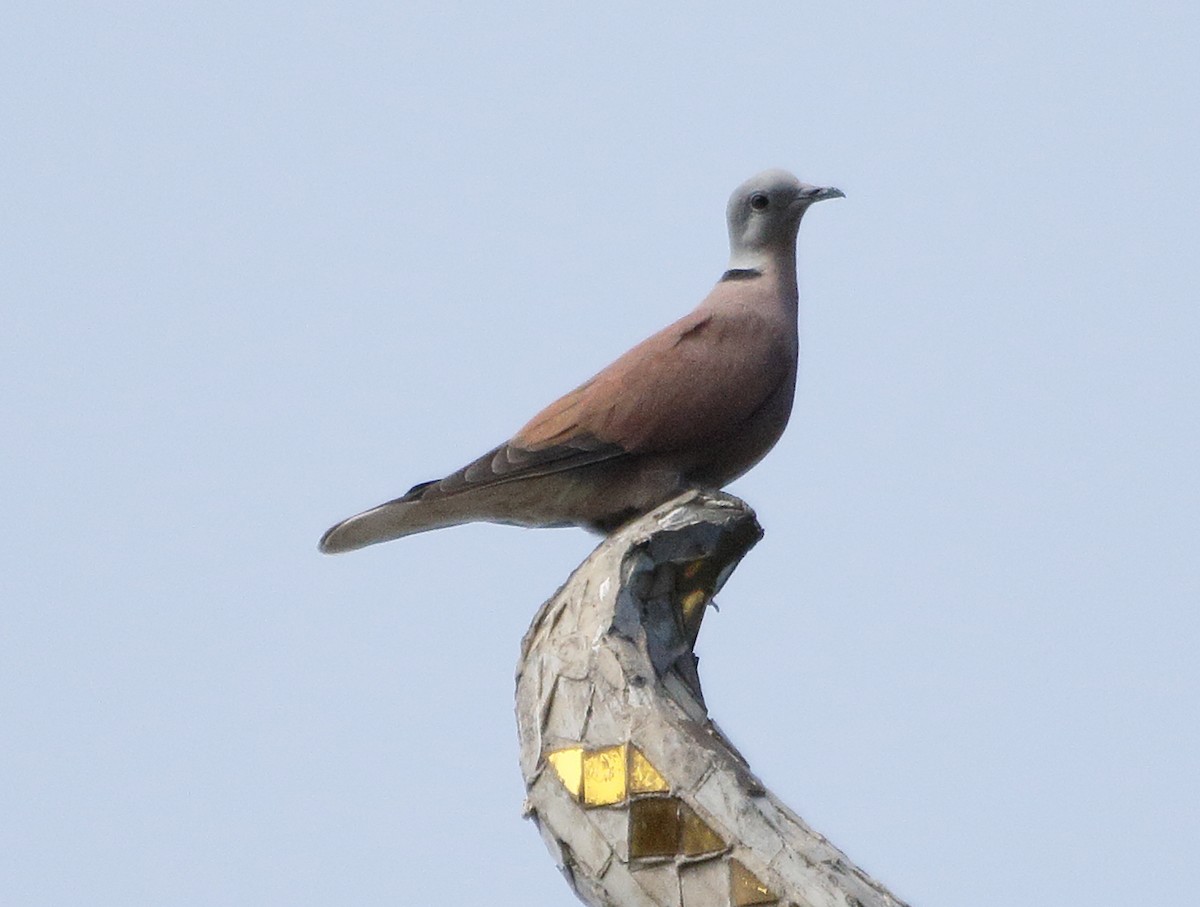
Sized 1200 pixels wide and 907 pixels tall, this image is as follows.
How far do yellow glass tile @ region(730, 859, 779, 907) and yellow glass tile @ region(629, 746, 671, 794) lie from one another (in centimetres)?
28

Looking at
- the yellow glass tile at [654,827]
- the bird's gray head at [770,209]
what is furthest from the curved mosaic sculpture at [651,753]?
the bird's gray head at [770,209]

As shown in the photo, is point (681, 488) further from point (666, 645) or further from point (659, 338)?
point (666, 645)

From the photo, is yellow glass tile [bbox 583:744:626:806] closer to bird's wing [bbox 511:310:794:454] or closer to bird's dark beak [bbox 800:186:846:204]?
bird's wing [bbox 511:310:794:454]

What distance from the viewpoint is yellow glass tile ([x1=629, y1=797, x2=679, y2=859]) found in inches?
169

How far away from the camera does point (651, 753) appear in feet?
14.4

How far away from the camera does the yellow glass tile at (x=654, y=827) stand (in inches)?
169

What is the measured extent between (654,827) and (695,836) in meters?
0.11

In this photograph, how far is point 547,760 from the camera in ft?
15.1

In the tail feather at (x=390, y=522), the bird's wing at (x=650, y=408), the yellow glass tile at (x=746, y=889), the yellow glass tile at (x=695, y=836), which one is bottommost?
the yellow glass tile at (x=746, y=889)

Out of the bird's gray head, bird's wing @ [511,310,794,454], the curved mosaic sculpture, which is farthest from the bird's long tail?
the bird's gray head

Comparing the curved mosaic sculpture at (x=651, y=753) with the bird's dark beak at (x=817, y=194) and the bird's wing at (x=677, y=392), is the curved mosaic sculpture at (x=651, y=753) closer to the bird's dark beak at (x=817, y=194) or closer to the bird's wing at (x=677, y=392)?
the bird's wing at (x=677, y=392)

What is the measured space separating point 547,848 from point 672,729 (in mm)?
581

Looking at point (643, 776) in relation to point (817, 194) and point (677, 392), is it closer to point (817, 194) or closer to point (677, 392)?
point (677, 392)

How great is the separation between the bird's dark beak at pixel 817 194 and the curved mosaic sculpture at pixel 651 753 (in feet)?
6.10
